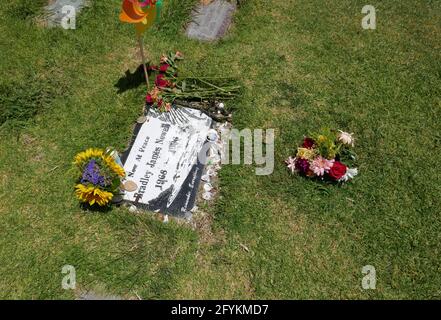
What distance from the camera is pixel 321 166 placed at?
402cm

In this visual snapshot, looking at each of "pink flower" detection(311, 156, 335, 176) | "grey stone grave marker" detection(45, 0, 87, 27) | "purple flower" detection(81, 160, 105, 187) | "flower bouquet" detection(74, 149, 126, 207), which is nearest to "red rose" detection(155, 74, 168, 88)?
"flower bouquet" detection(74, 149, 126, 207)

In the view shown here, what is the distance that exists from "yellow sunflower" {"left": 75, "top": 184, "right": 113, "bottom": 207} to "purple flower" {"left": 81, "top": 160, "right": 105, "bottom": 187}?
56 mm

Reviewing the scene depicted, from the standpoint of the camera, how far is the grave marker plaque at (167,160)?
13.3 ft

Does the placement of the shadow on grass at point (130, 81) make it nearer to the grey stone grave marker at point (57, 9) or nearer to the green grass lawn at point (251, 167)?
the green grass lawn at point (251, 167)

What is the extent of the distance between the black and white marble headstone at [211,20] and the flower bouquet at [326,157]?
1963mm

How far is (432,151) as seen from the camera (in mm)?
4430

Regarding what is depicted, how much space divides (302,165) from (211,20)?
2.42 metres

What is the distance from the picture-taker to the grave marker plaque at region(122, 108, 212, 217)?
4039 mm

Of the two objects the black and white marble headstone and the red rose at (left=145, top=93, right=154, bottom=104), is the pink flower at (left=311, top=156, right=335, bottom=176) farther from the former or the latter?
the black and white marble headstone

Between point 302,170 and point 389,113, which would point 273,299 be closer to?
point 302,170

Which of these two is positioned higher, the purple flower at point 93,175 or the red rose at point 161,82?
the red rose at point 161,82

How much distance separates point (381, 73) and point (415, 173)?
1.39m

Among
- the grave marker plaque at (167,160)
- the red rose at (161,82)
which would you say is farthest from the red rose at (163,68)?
the grave marker plaque at (167,160)

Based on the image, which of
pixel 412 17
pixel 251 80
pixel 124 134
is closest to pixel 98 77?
pixel 124 134
